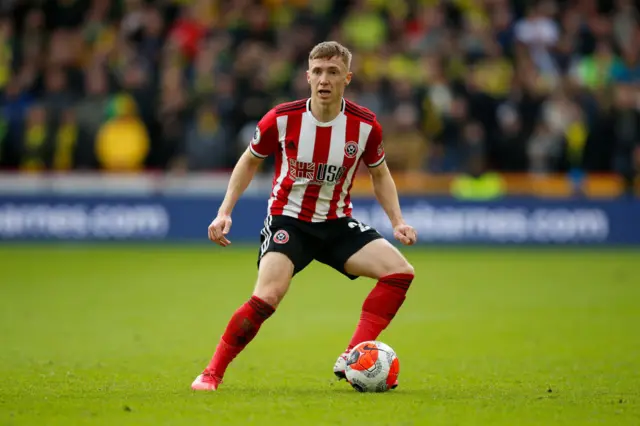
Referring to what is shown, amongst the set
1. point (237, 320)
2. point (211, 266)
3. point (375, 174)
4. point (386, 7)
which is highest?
point (386, 7)

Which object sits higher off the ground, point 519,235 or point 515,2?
point 515,2

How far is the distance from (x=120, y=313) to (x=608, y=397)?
21.4 feet

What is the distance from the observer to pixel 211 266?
55.2ft

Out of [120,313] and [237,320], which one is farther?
[120,313]

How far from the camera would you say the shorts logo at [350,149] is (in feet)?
23.3

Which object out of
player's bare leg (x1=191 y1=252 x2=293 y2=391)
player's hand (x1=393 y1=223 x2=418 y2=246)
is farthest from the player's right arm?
player's hand (x1=393 y1=223 x2=418 y2=246)

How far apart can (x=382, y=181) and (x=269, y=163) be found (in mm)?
12163

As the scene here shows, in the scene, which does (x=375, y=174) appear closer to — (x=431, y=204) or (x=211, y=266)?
(x=211, y=266)

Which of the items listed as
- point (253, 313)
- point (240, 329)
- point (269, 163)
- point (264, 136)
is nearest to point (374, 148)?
A: point (264, 136)

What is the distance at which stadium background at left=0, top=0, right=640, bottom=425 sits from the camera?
14625mm

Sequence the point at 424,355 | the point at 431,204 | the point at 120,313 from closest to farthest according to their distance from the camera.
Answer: the point at 424,355
the point at 120,313
the point at 431,204

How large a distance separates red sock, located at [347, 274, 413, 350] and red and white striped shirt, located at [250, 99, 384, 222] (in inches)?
21.8

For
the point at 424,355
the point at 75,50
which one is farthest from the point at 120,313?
the point at 75,50

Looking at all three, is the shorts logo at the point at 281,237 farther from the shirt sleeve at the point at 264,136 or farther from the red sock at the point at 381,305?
the red sock at the point at 381,305
